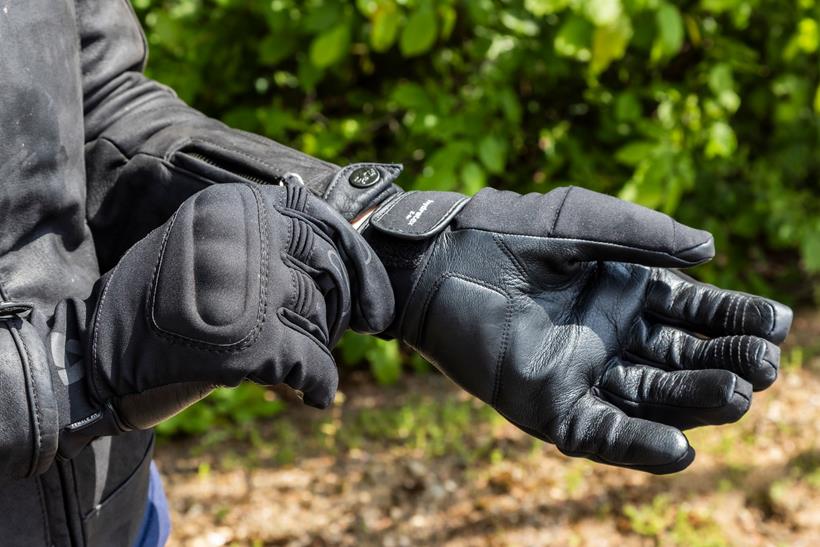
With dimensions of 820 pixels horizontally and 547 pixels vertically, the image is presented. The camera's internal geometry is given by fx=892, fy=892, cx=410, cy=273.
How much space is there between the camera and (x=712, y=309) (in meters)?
1.29

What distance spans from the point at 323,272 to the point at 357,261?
8 centimetres

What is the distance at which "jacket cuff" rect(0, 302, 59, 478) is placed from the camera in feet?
3.32

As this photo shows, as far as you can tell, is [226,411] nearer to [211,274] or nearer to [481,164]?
[481,164]

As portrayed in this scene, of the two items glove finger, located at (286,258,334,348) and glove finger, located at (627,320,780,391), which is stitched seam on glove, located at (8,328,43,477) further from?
glove finger, located at (627,320,780,391)

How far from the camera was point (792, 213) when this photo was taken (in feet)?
12.0

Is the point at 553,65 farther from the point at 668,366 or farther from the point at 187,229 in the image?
the point at 187,229

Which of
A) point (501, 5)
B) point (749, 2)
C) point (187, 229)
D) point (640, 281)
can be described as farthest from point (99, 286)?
point (749, 2)

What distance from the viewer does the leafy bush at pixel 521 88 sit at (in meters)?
2.76

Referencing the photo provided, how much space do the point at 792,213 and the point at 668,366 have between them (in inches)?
106

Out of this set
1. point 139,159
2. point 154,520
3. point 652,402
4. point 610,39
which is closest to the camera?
point 652,402

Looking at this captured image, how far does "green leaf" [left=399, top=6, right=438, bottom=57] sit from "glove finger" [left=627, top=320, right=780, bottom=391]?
1.46 metres

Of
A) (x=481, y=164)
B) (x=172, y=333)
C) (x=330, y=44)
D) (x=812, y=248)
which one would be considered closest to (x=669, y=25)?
(x=481, y=164)

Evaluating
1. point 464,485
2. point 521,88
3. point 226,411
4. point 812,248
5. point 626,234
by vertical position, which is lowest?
point 226,411

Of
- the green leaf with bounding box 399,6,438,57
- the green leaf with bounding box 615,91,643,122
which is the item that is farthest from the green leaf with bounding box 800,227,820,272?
the green leaf with bounding box 399,6,438,57
